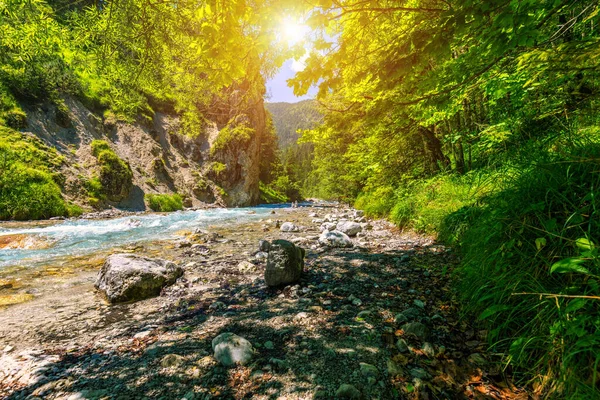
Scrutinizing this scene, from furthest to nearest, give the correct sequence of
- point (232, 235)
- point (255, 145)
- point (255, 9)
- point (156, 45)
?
point (255, 145) → point (232, 235) → point (156, 45) → point (255, 9)

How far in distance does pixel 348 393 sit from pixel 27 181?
76.9 ft

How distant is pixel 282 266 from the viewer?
4.09m

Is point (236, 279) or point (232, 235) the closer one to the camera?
point (236, 279)

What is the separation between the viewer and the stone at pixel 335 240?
6.58 meters

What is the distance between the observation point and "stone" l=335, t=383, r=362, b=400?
5.80ft

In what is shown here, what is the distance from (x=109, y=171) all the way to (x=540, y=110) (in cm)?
2879

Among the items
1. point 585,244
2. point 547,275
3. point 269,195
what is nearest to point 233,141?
point 269,195

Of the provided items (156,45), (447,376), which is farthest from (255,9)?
(447,376)

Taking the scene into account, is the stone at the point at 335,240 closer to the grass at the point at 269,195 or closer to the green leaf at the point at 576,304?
the green leaf at the point at 576,304

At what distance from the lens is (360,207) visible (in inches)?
687

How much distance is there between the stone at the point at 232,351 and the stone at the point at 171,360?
0.30m

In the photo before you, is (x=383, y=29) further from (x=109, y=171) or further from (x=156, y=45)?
(x=109, y=171)

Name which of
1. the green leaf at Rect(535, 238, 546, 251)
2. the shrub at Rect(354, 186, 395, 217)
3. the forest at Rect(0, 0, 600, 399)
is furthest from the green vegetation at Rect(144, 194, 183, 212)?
the green leaf at Rect(535, 238, 546, 251)

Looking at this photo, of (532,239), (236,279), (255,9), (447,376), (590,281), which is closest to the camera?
(590,281)
